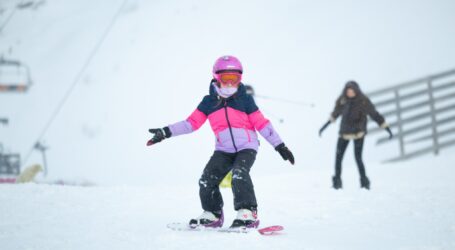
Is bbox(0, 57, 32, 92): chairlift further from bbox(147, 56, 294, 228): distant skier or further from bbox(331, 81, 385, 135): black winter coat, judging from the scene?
bbox(147, 56, 294, 228): distant skier

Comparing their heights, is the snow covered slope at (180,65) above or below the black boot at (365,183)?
above

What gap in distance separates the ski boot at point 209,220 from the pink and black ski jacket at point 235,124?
0.50 meters

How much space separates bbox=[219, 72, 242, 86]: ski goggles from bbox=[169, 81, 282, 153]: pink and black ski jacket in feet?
0.29

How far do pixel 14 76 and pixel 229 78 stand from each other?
612 inches

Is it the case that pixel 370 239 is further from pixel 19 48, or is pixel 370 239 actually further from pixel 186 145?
pixel 19 48

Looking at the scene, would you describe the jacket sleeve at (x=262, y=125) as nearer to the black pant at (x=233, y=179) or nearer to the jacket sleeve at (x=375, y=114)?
the black pant at (x=233, y=179)

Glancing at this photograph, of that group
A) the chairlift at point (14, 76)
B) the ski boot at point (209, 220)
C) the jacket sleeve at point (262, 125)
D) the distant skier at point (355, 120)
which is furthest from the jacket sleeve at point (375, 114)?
the chairlift at point (14, 76)

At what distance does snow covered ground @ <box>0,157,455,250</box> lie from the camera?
3490 millimetres

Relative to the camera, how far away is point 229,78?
4090mm

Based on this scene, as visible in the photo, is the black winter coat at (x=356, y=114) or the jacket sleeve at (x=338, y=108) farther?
the jacket sleeve at (x=338, y=108)

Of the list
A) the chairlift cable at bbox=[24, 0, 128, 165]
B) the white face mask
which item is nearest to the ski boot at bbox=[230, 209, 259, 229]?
the white face mask

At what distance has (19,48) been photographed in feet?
61.5

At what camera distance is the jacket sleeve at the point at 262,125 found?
4074mm

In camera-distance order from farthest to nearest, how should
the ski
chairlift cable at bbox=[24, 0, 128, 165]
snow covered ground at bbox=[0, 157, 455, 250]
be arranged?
chairlift cable at bbox=[24, 0, 128, 165] → the ski → snow covered ground at bbox=[0, 157, 455, 250]
